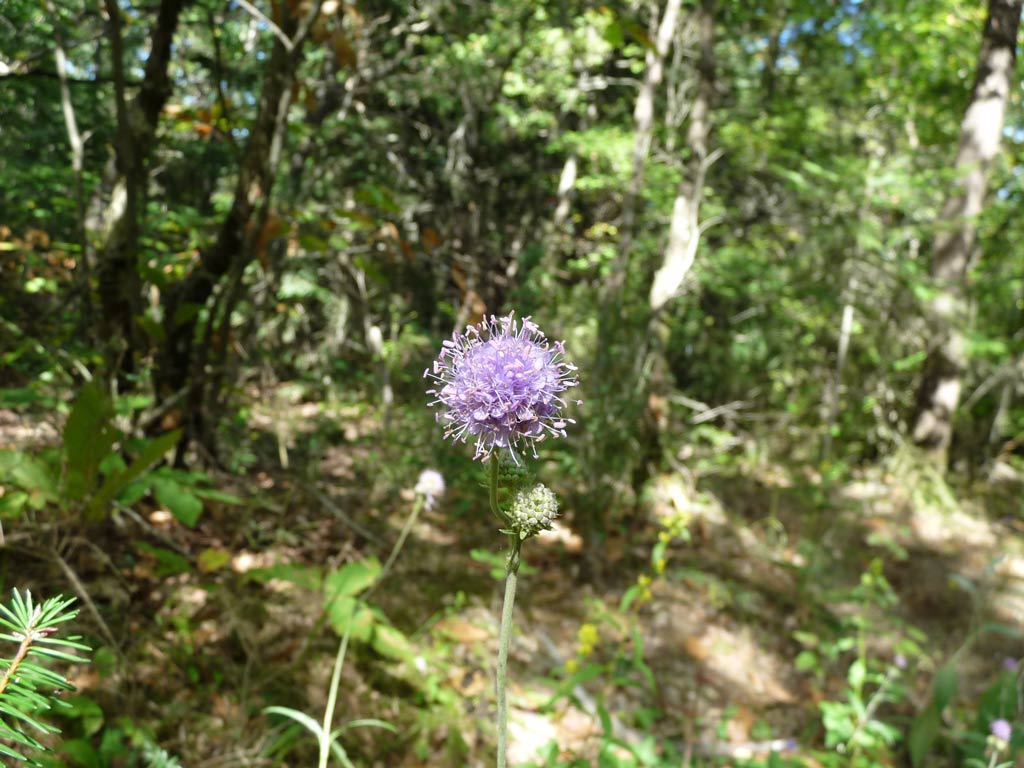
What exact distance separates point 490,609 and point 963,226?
5.80 metres

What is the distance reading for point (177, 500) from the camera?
1.85 meters

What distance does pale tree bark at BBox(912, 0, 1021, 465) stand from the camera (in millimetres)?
6090

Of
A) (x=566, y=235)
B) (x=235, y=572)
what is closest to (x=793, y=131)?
(x=566, y=235)

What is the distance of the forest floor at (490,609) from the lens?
216 cm

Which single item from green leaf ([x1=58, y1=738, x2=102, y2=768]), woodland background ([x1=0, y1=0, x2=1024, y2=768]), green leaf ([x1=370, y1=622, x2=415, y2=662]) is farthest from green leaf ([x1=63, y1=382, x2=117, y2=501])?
green leaf ([x1=370, y1=622, x2=415, y2=662])

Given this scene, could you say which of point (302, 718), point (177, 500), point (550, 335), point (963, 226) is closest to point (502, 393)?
point (302, 718)

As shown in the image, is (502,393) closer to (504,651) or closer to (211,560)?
(504,651)

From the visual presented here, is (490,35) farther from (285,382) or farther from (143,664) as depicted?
(143,664)

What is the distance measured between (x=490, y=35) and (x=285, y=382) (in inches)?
181

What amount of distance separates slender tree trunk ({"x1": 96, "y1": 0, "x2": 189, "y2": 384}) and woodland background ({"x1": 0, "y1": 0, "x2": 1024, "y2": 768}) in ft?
0.06

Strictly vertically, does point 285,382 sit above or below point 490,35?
below

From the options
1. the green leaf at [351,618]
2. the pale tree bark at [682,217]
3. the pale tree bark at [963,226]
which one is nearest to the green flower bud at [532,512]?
the green leaf at [351,618]

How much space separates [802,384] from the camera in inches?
321

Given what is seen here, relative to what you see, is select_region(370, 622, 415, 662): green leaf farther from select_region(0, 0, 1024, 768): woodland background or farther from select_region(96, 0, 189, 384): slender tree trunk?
select_region(96, 0, 189, 384): slender tree trunk
